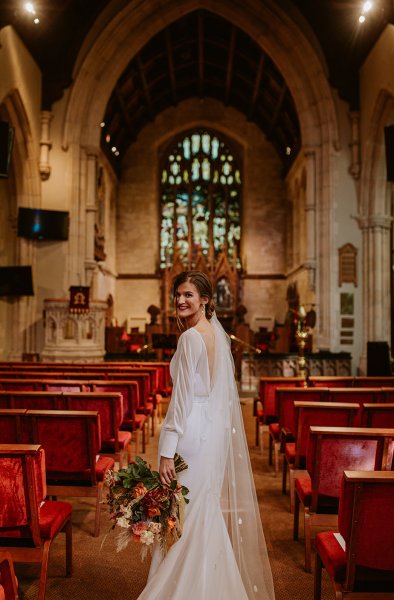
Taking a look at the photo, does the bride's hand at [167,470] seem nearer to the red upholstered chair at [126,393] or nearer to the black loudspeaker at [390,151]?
the red upholstered chair at [126,393]

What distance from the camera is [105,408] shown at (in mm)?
3688

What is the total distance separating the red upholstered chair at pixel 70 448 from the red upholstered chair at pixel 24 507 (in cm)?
67

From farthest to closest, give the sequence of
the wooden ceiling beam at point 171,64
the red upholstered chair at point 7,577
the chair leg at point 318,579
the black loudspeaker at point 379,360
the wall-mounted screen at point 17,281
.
A: the wooden ceiling beam at point 171,64 < the wall-mounted screen at point 17,281 < the black loudspeaker at point 379,360 < the chair leg at point 318,579 < the red upholstered chair at point 7,577

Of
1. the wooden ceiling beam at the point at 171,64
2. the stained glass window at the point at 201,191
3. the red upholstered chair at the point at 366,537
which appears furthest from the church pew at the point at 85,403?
the stained glass window at the point at 201,191

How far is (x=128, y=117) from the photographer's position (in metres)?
16.5

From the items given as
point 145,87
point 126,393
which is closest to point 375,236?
point 126,393

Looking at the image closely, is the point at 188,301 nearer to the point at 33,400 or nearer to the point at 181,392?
the point at 181,392

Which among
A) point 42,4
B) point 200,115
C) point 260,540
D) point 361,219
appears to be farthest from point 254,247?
point 260,540

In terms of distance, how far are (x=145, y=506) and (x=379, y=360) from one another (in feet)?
27.8

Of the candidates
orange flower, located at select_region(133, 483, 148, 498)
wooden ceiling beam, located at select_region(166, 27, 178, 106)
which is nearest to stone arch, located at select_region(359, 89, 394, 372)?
wooden ceiling beam, located at select_region(166, 27, 178, 106)

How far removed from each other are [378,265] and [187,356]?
33.0 ft

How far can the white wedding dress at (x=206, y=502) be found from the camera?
2.05m

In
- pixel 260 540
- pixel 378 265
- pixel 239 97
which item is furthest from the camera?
pixel 239 97

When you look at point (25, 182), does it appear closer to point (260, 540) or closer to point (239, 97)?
point (239, 97)
